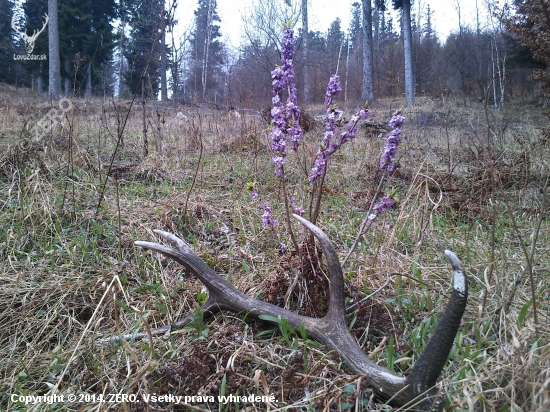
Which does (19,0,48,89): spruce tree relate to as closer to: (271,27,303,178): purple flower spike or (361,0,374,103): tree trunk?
(361,0,374,103): tree trunk

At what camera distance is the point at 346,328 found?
4.97ft

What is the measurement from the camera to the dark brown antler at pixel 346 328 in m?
1.13

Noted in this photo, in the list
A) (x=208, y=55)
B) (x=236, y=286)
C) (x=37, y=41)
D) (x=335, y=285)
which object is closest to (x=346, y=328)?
(x=335, y=285)

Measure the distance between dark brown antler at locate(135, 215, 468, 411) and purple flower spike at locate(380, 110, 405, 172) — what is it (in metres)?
0.61

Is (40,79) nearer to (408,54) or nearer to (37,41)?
(37,41)

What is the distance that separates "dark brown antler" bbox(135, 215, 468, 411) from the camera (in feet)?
3.72

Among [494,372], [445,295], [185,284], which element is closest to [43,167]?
[185,284]

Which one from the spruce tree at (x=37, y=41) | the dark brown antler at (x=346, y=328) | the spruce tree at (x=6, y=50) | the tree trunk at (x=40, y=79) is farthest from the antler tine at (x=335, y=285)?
the spruce tree at (x=6, y=50)

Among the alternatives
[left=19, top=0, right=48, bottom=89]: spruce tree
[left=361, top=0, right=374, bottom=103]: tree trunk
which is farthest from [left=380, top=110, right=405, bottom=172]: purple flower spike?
[left=19, top=0, right=48, bottom=89]: spruce tree

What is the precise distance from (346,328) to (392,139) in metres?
0.99

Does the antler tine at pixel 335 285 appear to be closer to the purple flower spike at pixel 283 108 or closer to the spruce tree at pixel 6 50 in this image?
the purple flower spike at pixel 283 108

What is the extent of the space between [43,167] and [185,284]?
2390mm

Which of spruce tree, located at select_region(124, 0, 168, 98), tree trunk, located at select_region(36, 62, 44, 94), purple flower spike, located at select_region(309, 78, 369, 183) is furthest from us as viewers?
tree trunk, located at select_region(36, 62, 44, 94)

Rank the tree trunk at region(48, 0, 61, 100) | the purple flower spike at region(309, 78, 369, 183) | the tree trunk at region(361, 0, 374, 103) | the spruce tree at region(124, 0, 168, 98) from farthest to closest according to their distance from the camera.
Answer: the tree trunk at region(361, 0, 374, 103), the tree trunk at region(48, 0, 61, 100), the spruce tree at region(124, 0, 168, 98), the purple flower spike at region(309, 78, 369, 183)
